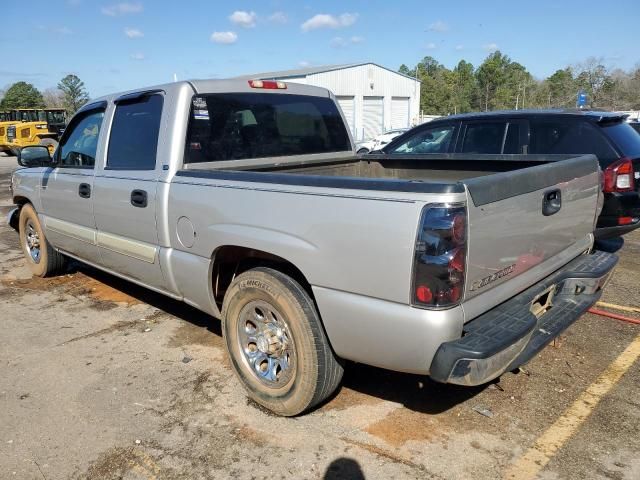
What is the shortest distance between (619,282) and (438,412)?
136 inches

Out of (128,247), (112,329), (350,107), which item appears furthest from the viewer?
(350,107)

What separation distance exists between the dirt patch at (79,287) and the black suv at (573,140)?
3.22 metres

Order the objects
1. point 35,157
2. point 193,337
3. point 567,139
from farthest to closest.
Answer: point 567,139 → point 35,157 → point 193,337

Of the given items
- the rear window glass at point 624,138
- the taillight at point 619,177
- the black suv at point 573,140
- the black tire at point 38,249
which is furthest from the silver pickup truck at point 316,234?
the rear window glass at point 624,138

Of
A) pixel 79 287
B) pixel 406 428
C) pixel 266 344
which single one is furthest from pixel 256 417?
pixel 79 287

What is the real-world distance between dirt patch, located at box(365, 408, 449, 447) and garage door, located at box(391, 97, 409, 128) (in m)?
44.3

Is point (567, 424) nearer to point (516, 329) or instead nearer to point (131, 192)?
point (516, 329)

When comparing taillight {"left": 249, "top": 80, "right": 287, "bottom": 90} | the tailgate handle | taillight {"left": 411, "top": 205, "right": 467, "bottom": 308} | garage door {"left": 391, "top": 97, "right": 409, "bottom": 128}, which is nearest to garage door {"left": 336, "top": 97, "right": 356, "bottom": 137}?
garage door {"left": 391, "top": 97, "right": 409, "bottom": 128}

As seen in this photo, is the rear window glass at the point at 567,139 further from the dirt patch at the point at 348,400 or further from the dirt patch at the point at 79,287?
the dirt patch at the point at 79,287

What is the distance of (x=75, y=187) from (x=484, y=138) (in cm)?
458

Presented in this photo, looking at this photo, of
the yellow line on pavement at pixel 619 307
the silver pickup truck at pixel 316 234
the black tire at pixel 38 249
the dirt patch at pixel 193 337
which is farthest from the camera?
Answer: the black tire at pixel 38 249

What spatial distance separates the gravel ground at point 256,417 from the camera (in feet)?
9.07

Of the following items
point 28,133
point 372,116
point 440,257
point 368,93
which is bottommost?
point 440,257

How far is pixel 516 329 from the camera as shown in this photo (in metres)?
2.55
